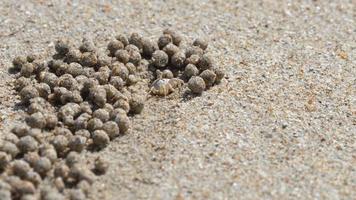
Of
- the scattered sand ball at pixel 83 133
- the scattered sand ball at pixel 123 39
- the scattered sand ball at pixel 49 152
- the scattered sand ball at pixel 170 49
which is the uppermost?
the scattered sand ball at pixel 170 49

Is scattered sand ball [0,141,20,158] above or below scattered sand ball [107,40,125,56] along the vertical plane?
below

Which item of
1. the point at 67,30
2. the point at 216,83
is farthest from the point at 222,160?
the point at 67,30

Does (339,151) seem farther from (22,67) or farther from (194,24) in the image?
(22,67)

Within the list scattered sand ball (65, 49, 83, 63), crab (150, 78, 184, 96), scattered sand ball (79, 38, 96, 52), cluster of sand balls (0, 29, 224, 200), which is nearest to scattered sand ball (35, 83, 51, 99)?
cluster of sand balls (0, 29, 224, 200)

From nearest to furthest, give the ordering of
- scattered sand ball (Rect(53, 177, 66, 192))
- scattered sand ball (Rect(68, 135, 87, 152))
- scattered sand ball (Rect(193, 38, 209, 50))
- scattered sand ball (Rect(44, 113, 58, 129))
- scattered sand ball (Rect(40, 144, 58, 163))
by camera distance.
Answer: scattered sand ball (Rect(53, 177, 66, 192)), scattered sand ball (Rect(40, 144, 58, 163)), scattered sand ball (Rect(68, 135, 87, 152)), scattered sand ball (Rect(44, 113, 58, 129)), scattered sand ball (Rect(193, 38, 209, 50))

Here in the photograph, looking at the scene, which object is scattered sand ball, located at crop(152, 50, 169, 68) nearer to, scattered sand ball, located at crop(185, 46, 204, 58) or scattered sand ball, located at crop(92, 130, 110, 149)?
scattered sand ball, located at crop(185, 46, 204, 58)

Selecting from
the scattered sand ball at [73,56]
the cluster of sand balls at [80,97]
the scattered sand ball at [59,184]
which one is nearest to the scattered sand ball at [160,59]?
the cluster of sand balls at [80,97]

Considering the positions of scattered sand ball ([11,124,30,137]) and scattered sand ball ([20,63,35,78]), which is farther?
scattered sand ball ([20,63,35,78])

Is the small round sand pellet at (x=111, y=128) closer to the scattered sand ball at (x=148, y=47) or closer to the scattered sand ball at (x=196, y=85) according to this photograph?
the scattered sand ball at (x=196, y=85)
